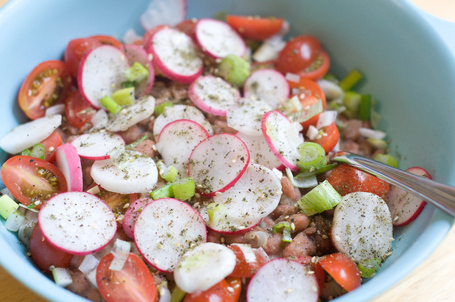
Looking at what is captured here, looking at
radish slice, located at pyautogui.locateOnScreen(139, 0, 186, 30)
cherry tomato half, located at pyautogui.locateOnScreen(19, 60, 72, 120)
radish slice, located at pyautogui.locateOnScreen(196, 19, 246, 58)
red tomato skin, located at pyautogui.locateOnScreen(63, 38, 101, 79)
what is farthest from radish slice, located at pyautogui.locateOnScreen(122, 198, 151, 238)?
radish slice, located at pyautogui.locateOnScreen(139, 0, 186, 30)

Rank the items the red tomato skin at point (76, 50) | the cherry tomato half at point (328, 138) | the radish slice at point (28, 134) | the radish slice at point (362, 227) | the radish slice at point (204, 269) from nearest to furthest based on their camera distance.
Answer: the radish slice at point (204, 269)
the radish slice at point (362, 227)
the radish slice at point (28, 134)
the cherry tomato half at point (328, 138)
the red tomato skin at point (76, 50)

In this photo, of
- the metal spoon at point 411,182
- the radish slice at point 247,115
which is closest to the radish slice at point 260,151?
Answer: the radish slice at point 247,115

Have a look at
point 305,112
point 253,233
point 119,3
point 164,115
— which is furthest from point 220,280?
point 119,3

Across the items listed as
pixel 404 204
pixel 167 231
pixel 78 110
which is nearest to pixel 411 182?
pixel 404 204

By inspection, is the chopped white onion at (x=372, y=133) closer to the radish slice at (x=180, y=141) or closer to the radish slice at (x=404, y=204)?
the radish slice at (x=404, y=204)

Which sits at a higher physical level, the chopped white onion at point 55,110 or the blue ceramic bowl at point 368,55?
the blue ceramic bowl at point 368,55
